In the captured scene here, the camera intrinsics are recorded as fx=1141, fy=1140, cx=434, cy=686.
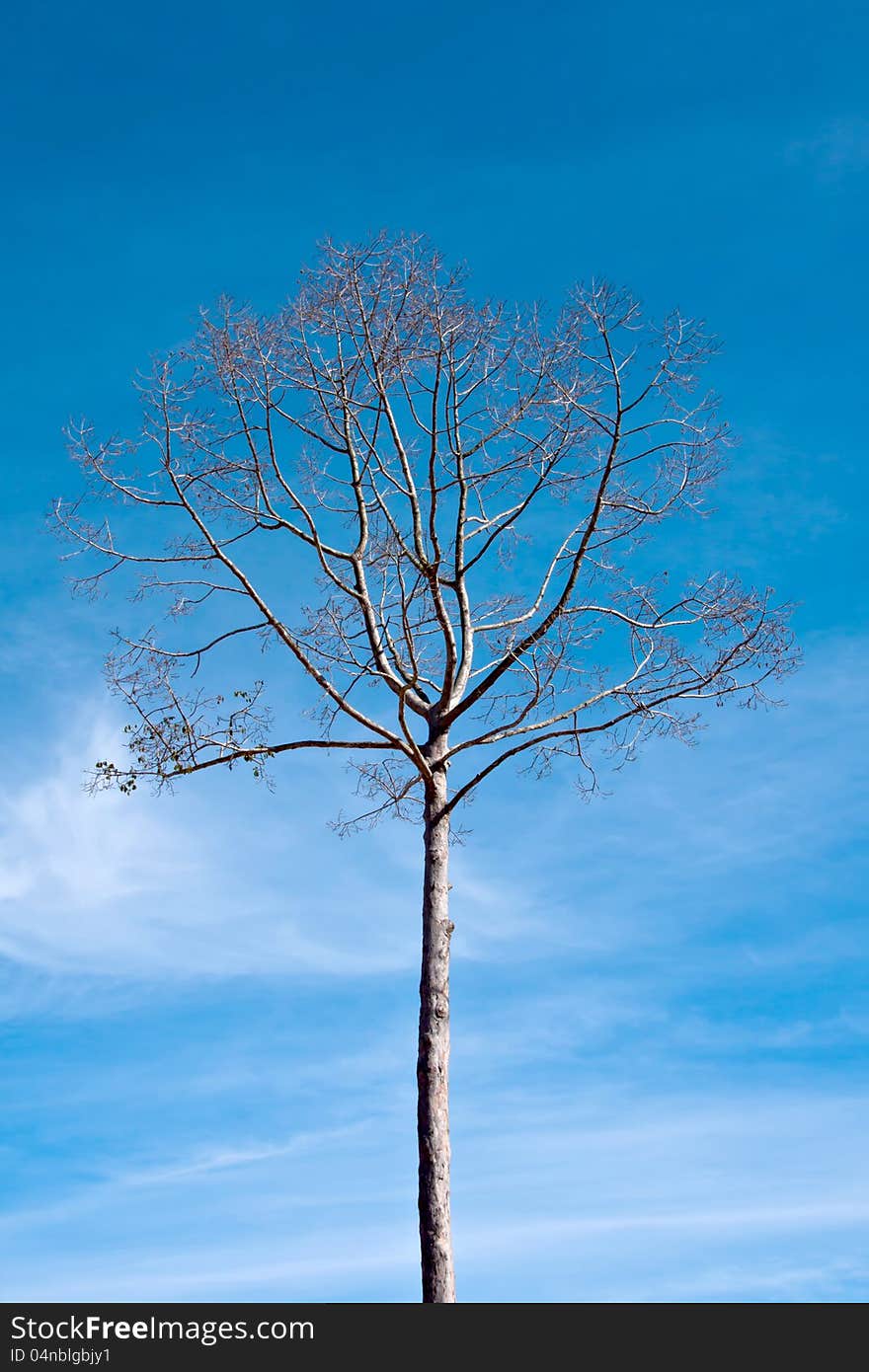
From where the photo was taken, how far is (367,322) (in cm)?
1213

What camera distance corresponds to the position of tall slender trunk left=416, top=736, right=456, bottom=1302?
902cm

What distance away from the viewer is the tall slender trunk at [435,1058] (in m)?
9.02

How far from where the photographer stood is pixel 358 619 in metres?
12.6

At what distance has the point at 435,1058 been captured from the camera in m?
9.78
